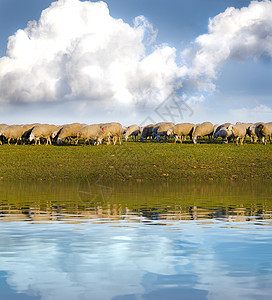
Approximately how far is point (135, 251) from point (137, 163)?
93.6 ft

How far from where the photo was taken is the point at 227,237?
12.0 m

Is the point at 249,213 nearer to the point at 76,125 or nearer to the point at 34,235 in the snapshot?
the point at 34,235

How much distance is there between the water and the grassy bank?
15287 mm

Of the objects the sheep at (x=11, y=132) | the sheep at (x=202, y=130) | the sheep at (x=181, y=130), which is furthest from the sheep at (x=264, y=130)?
the sheep at (x=11, y=132)

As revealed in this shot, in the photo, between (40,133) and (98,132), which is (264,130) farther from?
(40,133)

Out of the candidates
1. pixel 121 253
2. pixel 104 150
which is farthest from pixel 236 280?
pixel 104 150

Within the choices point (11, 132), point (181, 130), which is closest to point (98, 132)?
point (11, 132)

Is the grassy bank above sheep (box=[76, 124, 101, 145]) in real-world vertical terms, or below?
below

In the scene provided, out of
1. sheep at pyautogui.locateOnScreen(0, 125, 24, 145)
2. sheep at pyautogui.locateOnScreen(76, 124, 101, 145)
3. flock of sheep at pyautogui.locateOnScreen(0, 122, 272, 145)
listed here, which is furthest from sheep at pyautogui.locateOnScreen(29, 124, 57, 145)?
sheep at pyautogui.locateOnScreen(76, 124, 101, 145)

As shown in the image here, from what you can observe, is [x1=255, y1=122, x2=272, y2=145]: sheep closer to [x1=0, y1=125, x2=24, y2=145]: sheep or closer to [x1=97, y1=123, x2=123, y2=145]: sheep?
[x1=97, y1=123, x2=123, y2=145]: sheep

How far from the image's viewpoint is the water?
299 inches

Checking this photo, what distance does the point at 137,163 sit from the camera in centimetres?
3884

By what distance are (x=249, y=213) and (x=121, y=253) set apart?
789 centimetres

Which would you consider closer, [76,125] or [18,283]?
[18,283]
